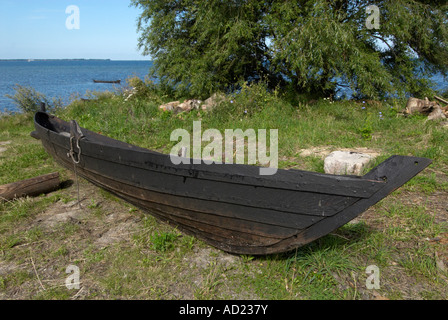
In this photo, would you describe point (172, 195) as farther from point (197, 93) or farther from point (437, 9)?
point (437, 9)

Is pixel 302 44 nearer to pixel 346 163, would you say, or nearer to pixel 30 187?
pixel 346 163

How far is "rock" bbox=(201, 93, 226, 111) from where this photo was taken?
28.4ft

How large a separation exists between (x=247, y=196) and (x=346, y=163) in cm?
231

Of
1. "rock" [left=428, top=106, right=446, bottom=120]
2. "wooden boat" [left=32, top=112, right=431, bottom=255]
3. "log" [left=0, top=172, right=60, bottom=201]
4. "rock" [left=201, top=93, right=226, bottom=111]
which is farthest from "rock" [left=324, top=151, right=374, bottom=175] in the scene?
"rock" [left=201, top=93, right=226, bottom=111]

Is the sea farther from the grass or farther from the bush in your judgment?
the grass

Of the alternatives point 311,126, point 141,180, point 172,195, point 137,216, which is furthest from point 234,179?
point 311,126

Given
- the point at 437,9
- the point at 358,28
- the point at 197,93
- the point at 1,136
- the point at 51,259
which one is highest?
the point at 437,9

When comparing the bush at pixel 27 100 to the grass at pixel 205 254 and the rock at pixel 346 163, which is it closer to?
the grass at pixel 205 254

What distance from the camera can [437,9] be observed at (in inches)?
331

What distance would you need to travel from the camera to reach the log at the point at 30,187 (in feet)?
13.7

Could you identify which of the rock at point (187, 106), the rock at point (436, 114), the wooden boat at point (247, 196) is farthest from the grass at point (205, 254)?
the rock at point (187, 106)

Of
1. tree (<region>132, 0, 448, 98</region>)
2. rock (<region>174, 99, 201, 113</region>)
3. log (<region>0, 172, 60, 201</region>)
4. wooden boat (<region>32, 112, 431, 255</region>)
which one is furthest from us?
rock (<region>174, 99, 201, 113</region>)

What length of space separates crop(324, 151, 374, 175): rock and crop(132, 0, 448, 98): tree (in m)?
3.61

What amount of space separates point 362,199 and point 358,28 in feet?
25.0
